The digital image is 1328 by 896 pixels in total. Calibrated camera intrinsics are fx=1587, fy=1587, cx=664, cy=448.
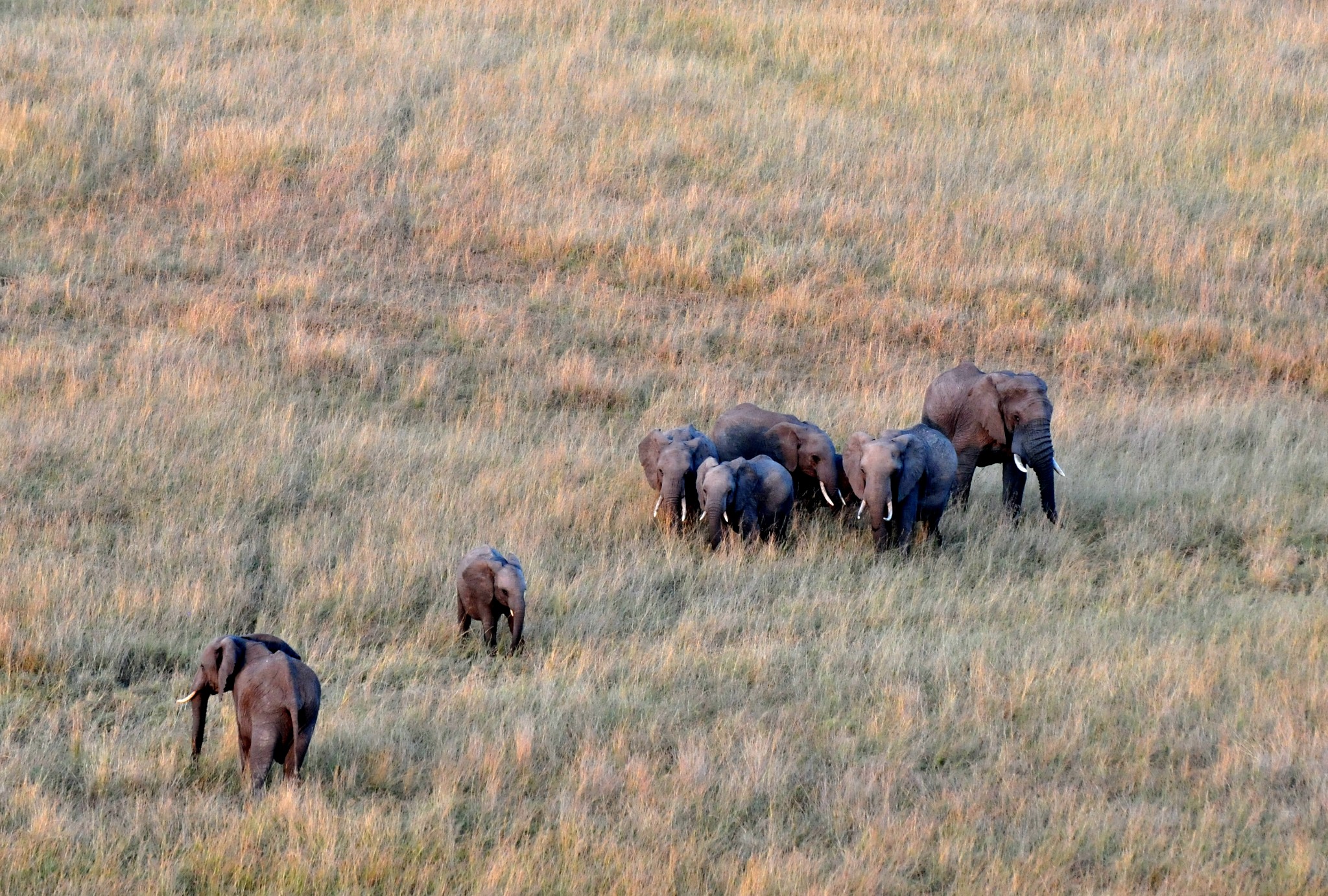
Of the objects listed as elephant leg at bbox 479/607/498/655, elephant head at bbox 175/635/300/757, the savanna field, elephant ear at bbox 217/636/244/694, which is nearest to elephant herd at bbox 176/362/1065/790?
elephant leg at bbox 479/607/498/655

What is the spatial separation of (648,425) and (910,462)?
3.08 metres

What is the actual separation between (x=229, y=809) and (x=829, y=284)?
10.3 metres

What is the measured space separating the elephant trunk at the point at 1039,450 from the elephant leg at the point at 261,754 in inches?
232

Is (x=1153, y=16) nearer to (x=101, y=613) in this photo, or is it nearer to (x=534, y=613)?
(x=534, y=613)

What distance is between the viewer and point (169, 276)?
47.7 feet

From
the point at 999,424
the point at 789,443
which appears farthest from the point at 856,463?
the point at 999,424

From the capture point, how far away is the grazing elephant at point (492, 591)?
7887 millimetres

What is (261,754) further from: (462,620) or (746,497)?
(746,497)

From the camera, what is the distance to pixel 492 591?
805 centimetres

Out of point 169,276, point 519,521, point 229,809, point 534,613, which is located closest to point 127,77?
Result: point 169,276

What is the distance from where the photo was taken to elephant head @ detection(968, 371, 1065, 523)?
10.5 metres

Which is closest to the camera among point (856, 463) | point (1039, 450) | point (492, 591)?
point (492, 591)

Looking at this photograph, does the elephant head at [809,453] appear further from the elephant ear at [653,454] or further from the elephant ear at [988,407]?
the elephant ear at [988,407]

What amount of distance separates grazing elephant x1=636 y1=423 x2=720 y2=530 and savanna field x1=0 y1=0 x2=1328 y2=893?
1.07ft
